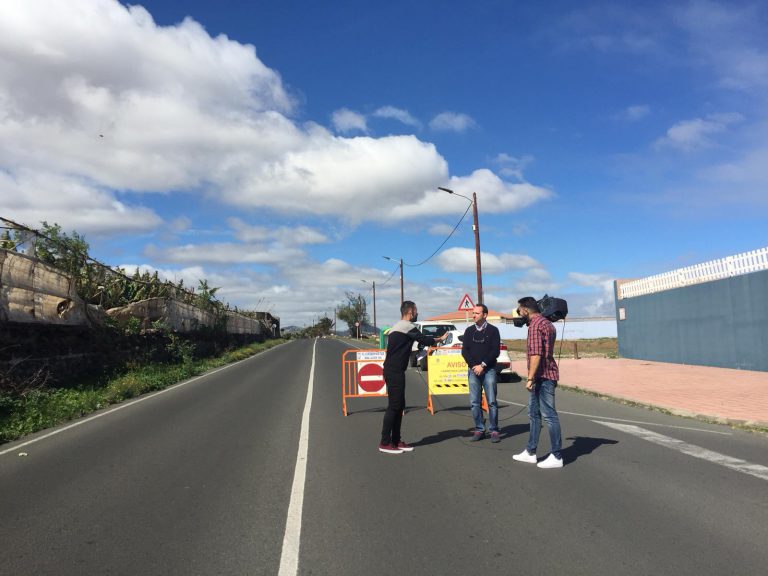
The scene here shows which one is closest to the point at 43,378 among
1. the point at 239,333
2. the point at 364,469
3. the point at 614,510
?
the point at 364,469

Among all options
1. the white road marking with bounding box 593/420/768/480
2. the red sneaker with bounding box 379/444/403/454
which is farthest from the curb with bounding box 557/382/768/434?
the red sneaker with bounding box 379/444/403/454

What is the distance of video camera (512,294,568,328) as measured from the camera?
7.19m

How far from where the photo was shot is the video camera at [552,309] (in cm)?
719

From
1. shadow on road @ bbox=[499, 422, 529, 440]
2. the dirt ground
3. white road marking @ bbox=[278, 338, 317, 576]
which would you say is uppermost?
the dirt ground

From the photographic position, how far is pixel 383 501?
5234mm

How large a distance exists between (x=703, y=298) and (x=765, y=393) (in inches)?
289

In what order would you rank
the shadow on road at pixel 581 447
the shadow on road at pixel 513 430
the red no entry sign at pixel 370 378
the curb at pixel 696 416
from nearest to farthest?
the shadow on road at pixel 581 447, the shadow on road at pixel 513 430, the curb at pixel 696 416, the red no entry sign at pixel 370 378

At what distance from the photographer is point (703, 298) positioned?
18.5m

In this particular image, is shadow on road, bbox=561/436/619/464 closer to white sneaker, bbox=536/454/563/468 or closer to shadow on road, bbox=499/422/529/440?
white sneaker, bbox=536/454/563/468

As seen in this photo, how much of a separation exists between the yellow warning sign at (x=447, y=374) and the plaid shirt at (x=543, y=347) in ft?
14.9

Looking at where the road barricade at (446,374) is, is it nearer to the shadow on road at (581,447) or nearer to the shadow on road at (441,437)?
the shadow on road at (441,437)

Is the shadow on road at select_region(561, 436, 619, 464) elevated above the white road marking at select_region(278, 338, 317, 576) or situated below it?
above

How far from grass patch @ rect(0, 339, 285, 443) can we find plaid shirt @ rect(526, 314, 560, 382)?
7.71 metres

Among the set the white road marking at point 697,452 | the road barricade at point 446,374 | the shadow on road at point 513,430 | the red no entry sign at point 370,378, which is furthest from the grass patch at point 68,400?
the white road marking at point 697,452
